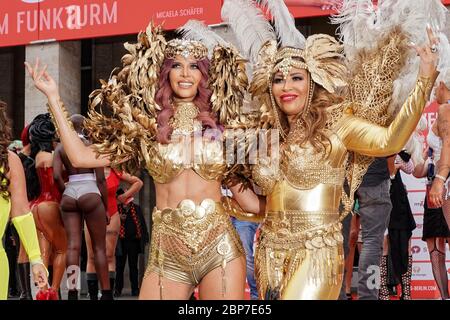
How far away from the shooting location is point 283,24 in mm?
4785

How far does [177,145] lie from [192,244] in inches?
22.2

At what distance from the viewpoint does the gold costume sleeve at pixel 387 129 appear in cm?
400

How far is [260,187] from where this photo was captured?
4.27m

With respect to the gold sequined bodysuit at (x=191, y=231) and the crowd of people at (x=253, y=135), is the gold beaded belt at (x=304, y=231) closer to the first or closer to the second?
the crowd of people at (x=253, y=135)

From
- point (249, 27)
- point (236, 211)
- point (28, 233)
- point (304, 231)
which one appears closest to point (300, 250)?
point (304, 231)

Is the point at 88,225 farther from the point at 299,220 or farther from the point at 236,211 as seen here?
the point at 299,220

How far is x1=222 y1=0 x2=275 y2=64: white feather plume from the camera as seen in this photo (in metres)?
4.82

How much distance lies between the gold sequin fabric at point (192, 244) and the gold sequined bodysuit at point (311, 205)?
237 mm

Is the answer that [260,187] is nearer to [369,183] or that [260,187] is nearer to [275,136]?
[275,136]

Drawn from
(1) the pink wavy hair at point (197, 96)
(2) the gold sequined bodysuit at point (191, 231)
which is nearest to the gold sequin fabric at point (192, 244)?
(2) the gold sequined bodysuit at point (191, 231)

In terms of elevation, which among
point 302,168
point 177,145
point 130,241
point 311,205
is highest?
point 177,145

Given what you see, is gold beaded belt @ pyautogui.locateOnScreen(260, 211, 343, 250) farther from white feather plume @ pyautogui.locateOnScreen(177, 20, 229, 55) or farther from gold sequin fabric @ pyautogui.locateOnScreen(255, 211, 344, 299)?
white feather plume @ pyautogui.locateOnScreen(177, 20, 229, 55)

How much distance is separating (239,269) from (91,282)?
3.06 m

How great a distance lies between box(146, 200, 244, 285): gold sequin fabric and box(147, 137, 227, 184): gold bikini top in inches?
7.0
